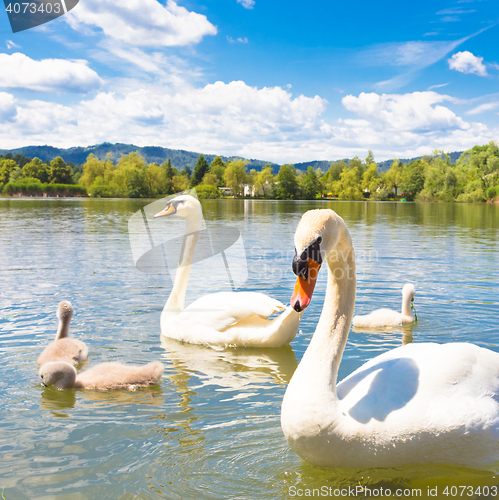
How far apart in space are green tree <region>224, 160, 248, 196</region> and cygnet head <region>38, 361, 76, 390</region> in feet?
389

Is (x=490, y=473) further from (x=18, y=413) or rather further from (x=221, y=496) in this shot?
(x=18, y=413)

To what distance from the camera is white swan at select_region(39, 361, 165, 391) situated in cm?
509

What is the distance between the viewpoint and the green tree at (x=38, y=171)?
395ft

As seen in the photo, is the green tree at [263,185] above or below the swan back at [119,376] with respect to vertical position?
above

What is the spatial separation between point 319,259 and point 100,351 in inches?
170

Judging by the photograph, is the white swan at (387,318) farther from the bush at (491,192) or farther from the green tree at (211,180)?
the green tree at (211,180)

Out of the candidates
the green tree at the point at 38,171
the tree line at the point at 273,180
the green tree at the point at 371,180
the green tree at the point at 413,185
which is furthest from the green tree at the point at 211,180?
the green tree at the point at 413,185

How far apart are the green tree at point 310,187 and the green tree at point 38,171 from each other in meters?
63.7

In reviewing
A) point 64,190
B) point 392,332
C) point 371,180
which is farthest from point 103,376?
point 371,180

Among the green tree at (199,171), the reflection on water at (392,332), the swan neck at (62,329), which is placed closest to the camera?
the swan neck at (62,329)

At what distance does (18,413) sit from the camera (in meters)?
4.58

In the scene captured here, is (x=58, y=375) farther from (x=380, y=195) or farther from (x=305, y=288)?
(x=380, y=195)

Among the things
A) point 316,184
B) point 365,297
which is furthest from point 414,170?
point 365,297

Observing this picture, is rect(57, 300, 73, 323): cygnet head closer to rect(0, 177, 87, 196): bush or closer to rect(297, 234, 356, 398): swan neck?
rect(297, 234, 356, 398): swan neck
